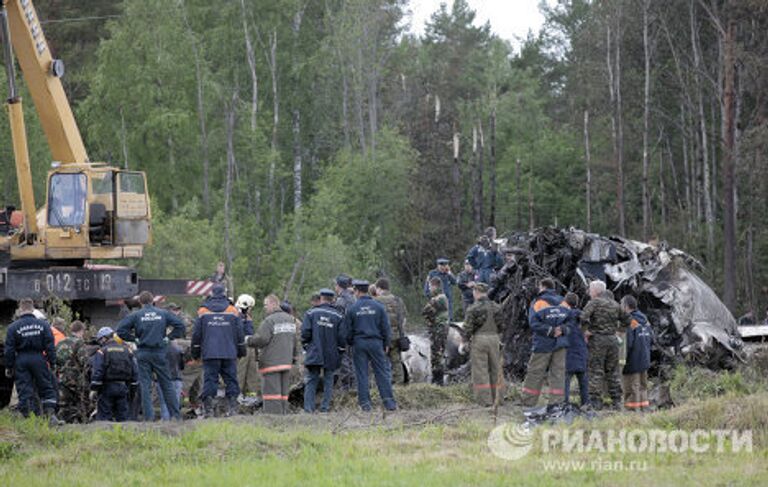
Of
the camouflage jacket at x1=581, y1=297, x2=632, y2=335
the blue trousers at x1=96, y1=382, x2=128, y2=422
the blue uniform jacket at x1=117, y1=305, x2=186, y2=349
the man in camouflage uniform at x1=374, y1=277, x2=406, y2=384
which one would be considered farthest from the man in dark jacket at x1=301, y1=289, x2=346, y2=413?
the camouflage jacket at x1=581, y1=297, x2=632, y2=335

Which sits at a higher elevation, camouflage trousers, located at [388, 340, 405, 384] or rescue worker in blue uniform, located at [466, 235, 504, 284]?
rescue worker in blue uniform, located at [466, 235, 504, 284]

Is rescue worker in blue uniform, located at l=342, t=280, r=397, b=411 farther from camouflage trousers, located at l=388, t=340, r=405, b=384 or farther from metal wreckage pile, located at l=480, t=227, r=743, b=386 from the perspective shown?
metal wreckage pile, located at l=480, t=227, r=743, b=386

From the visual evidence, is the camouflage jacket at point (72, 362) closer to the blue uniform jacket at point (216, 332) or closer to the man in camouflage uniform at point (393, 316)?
the blue uniform jacket at point (216, 332)

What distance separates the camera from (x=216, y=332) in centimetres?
1853

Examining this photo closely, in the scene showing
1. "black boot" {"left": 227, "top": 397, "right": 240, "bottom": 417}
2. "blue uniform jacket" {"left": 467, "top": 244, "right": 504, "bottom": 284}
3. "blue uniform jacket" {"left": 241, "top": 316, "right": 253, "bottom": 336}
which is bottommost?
"black boot" {"left": 227, "top": 397, "right": 240, "bottom": 417}

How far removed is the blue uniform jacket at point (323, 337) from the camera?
19109mm

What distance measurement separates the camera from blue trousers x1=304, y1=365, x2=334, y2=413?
19.2 m

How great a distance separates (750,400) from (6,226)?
52.8 feet

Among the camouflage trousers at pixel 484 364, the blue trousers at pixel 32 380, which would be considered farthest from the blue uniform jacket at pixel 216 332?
the camouflage trousers at pixel 484 364

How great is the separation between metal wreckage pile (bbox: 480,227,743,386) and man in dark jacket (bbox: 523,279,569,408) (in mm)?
4010

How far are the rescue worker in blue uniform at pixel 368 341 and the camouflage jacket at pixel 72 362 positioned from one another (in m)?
3.73

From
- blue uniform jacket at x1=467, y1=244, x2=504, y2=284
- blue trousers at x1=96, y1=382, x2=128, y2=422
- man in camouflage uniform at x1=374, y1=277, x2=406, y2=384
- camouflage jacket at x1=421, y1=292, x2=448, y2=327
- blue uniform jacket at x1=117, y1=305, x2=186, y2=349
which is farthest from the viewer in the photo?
blue uniform jacket at x1=467, y1=244, x2=504, y2=284

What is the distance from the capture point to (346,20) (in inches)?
1900

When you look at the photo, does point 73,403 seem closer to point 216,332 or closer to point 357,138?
point 216,332
